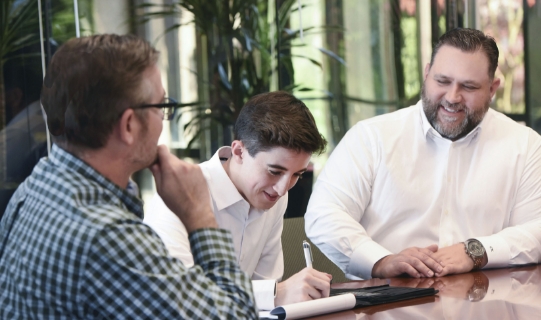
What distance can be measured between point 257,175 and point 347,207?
0.72 m

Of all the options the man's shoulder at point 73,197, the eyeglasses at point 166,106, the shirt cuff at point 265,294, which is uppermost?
the eyeglasses at point 166,106

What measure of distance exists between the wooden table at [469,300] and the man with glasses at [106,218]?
0.54 meters

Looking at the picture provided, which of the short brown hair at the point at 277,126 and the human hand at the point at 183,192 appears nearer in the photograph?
the human hand at the point at 183,192

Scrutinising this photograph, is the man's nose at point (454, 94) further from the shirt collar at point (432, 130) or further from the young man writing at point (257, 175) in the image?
the young man writing at point (257, 175)

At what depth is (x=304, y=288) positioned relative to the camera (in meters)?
1.80

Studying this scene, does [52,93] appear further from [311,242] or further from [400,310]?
[311,242]

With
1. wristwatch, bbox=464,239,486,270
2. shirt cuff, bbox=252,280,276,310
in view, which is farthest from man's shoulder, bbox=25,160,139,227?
wristwatch, bbox=464,239,486,270

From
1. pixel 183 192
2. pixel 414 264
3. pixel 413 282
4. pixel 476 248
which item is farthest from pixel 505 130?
pixel 183 192

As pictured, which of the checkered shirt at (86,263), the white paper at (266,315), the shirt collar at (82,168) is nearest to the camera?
the checkered shirt at (86,263)

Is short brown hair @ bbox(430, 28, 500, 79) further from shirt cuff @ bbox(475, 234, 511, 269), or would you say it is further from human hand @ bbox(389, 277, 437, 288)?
human hand @ bbox(389, 277, 437, 288)

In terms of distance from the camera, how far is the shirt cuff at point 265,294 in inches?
70.1

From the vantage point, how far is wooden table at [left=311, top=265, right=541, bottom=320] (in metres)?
1.68

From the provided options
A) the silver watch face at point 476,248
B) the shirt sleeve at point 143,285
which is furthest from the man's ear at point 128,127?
the silver watch face at point 476,248

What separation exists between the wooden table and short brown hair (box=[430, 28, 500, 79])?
86 cm
